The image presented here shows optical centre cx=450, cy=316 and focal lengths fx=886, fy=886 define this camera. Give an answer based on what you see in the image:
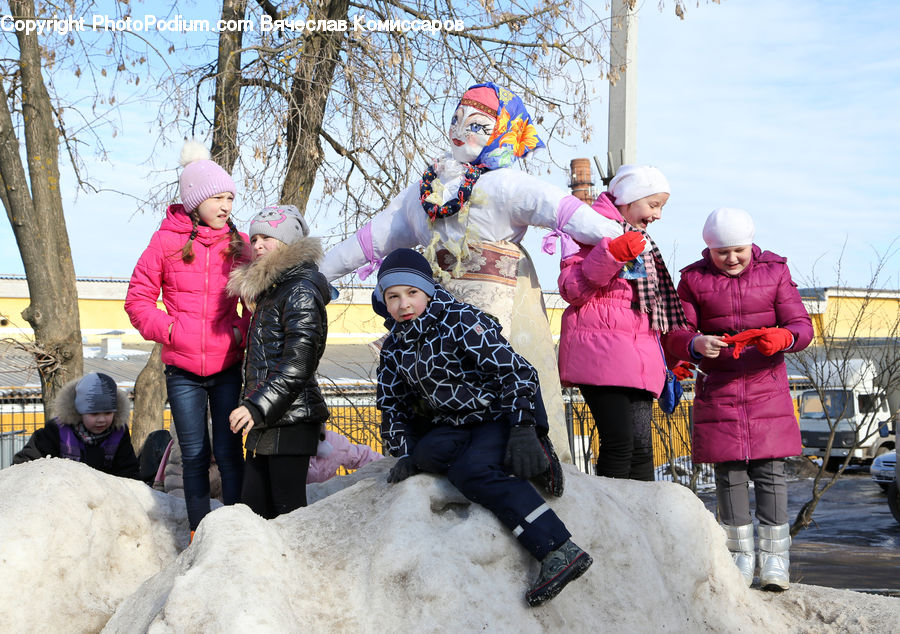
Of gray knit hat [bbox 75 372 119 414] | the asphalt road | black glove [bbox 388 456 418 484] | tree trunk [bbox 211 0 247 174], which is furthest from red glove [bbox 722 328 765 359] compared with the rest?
tree trunk [bbox 211 0 247 174]

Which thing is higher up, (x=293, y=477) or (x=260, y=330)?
(x=260, y=330)

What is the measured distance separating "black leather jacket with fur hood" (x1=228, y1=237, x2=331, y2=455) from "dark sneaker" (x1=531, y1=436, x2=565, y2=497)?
3.67ft

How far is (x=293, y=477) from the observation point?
3.78 m

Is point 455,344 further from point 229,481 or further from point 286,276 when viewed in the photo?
point 229,481

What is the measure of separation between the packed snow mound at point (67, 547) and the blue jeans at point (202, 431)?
0.27m

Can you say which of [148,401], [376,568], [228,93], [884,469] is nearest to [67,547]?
[376,568]

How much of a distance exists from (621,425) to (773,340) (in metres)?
0.79

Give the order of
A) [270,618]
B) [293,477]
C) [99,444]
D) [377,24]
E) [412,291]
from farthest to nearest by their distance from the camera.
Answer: [377,24] → [99,444] → [293,477] → [412,291] → [270,618]

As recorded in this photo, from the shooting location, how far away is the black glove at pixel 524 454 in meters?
2.96

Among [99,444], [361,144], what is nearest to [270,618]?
[99,444]

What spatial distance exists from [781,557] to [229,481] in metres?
2.58

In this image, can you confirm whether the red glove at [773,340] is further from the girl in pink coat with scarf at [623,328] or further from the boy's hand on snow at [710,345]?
the girl in pink coat with scarf at [623,328]

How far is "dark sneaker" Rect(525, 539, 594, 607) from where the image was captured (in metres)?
A: 2.85

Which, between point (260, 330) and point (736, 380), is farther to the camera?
point (736, 380)
